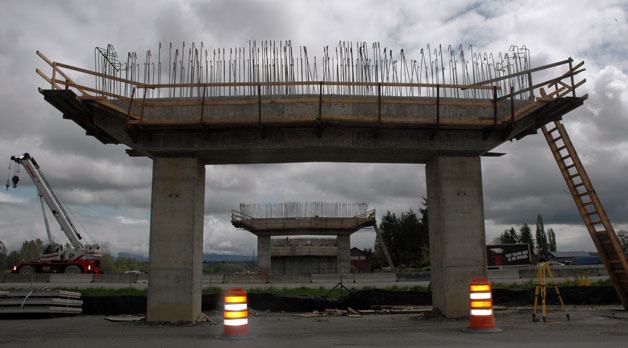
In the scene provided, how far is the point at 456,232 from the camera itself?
1402 cm

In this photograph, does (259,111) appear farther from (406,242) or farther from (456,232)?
(406,242)

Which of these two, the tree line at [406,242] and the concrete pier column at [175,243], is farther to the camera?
the tree line at [406,242]

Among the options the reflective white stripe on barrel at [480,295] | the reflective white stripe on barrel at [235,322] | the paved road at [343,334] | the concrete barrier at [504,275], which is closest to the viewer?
the paved road at [343,334]

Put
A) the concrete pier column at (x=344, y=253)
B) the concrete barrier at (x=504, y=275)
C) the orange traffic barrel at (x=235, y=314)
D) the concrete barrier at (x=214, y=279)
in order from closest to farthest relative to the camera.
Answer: the orange traffic barrel at (x=235, y=314) < the concrete barrier at (x=504, y=275) < the concrete barrier at (x=214, y=279) < the concrete pier column at (x=344, y=253)

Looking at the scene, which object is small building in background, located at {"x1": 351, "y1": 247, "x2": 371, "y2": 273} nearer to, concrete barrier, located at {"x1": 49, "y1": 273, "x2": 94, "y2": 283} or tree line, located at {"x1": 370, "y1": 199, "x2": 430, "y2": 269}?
tree line, located at {"x1": 370, "y1": 199, "x2": 430, "y2": 269}

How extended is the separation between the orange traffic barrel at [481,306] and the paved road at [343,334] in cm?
38

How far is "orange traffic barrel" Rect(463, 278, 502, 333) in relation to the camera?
10.5m

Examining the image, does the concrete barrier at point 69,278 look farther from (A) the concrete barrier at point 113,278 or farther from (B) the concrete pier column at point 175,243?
(B) the concrete pier column at point 175,243

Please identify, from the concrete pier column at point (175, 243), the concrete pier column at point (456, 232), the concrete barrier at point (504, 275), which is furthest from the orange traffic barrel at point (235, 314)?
the concrete barrier at point (504, 275)

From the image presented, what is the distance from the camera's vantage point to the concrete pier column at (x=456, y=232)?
45.3 ft

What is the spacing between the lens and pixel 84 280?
30938 mm

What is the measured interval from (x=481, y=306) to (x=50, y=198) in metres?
31.6

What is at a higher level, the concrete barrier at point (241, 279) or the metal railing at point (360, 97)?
the metal railing at point (360, 97)

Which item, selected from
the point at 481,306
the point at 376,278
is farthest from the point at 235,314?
the point at 376,278
